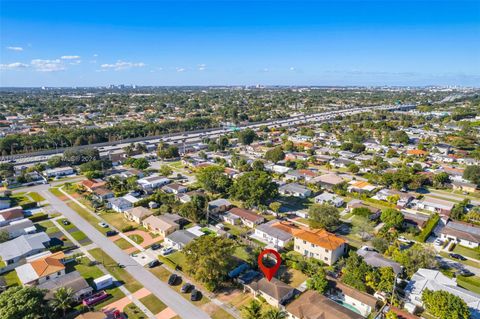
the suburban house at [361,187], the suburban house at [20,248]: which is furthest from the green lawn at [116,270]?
the suburban house at [361,187]

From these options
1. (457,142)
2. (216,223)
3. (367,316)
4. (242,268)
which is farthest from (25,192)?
(457,142)

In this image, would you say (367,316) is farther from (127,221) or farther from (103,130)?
(103,130)

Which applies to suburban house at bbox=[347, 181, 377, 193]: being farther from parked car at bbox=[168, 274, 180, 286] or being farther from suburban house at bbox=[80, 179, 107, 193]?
suburban house at bbox=[80, 179, 107, 193]

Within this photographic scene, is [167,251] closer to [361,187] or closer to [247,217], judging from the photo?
[247,217]

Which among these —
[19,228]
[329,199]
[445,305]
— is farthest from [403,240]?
[19,228]

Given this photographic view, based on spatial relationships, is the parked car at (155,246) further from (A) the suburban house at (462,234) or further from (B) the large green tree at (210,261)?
(A) the suburban house at (462,234)
